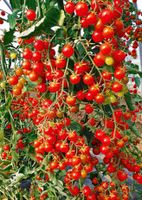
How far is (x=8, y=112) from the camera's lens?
4.02 ft

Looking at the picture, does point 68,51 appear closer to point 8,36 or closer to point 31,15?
point 31,15

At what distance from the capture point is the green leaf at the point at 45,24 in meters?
0.78

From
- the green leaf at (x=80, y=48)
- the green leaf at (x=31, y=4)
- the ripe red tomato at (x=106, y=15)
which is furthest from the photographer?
the green leaf at (x=31, y=4)

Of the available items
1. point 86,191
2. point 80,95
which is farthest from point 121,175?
point 80,95

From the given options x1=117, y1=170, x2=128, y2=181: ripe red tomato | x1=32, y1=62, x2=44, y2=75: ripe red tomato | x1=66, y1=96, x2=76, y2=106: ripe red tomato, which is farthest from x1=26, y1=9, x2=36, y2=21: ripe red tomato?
x1=117, y1=170, x2=128, y2=181: ripe red tomato

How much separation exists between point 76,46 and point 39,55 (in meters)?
0.09

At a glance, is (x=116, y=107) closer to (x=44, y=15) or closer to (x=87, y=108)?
(x=87, y=108)

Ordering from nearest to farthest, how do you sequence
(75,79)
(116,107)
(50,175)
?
(75,79) < (116,107) < (50,175)

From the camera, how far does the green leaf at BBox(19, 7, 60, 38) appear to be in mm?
776

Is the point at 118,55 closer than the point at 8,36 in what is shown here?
Yes

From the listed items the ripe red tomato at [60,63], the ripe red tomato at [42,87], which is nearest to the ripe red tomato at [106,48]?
the ripe red tomato at [60,63]

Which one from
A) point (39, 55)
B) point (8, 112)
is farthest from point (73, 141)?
point (8, 112)

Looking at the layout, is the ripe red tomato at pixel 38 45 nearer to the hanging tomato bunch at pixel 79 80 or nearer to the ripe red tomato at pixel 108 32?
the hanging tomato bunch at pixel 79 80

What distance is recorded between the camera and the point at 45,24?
0.79 metres
